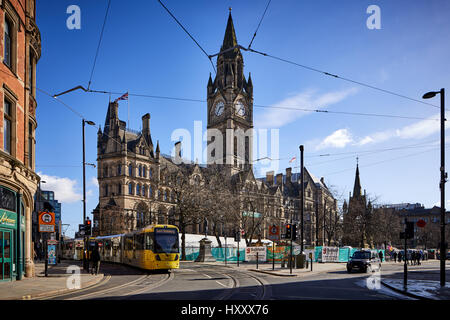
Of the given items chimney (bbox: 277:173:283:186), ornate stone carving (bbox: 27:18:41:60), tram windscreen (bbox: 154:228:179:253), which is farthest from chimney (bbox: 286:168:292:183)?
ornate stone carving (bbox: 27:18:41:60)

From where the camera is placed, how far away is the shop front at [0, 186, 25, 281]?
18016 mm

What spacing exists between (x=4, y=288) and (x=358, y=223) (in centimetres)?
5228

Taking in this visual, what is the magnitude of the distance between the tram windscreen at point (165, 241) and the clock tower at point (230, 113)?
6540 centimetres

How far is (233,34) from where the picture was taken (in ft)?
330

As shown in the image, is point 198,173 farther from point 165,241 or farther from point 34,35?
point 34,35

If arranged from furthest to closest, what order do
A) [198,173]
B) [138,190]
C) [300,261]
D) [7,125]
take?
A: [198,173] → [138,190] → [300,261] → [7,125]

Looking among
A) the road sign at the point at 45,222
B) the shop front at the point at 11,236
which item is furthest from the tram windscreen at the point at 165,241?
the shop front at the point at 11,236

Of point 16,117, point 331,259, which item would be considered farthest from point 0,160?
point 331,259

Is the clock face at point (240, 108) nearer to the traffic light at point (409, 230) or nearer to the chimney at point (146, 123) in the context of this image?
the chimney at point (146, 123)

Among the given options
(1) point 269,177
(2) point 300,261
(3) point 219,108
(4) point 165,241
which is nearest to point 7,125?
(4) point 165,241

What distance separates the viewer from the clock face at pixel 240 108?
98.4 metres

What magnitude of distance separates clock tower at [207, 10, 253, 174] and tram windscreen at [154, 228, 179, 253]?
215 feet

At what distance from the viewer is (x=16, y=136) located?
64.5 feet

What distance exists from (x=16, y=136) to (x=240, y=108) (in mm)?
81391
